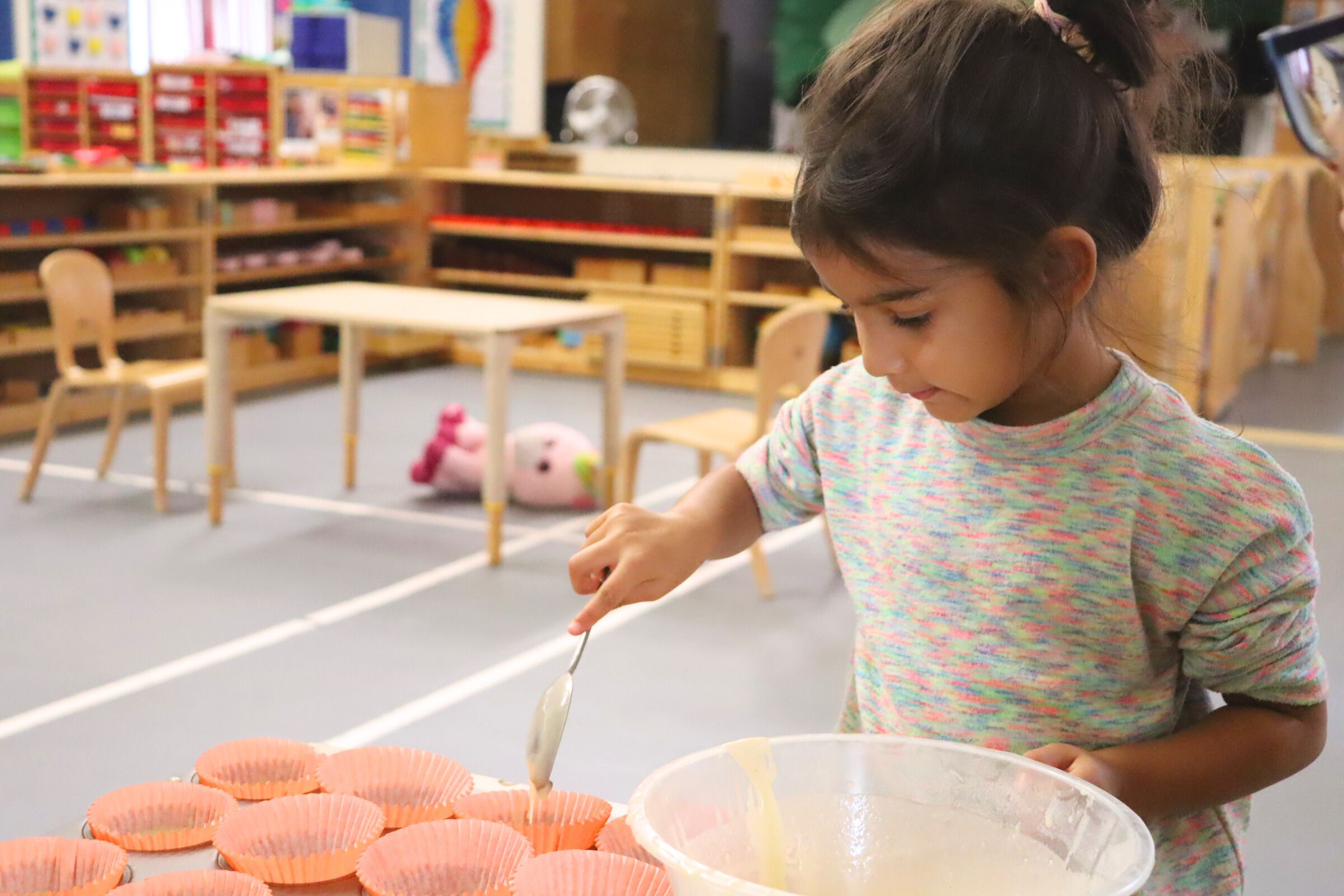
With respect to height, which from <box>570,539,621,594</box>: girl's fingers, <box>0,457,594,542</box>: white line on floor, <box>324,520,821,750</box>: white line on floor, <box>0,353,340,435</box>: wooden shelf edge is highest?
<box>570,539,621,594</box>: girl's fingers

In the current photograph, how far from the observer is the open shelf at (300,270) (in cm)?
618

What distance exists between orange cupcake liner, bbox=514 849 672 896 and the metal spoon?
0.06 meters

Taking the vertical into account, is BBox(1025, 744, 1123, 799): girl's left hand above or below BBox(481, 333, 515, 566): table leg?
above

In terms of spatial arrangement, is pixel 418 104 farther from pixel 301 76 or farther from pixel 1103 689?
pixel 1103 689

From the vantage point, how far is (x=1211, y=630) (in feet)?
3.04

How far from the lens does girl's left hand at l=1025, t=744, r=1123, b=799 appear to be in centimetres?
85

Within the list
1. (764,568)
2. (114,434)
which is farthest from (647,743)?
(114,434)

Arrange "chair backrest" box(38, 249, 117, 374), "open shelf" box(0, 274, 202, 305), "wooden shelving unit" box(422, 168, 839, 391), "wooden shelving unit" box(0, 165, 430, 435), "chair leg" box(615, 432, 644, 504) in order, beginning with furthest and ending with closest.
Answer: "wooden shelving unit" box(422, 168, 839, 391), "wooden shelving unit" box(0, 165, 430, 435), "open shelf" box(0, 274, 202, 305), "chair backrest" box(38, 249, 117, 374), "chair leg" box(615, 432, 644, 504)

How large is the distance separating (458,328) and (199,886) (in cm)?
287

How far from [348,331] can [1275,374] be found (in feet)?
16.1

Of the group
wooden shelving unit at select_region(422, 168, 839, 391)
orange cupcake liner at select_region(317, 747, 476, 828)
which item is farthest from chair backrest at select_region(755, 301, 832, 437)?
wooden shelving unit at select_region(422, 168, 839, 391)

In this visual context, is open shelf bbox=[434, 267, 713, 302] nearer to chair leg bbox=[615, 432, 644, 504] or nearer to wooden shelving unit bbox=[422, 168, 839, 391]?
wooden shelving unit bbox=[422, 168, 839, 391]

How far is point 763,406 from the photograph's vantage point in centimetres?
351

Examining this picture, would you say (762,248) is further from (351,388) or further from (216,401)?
(216,401)
